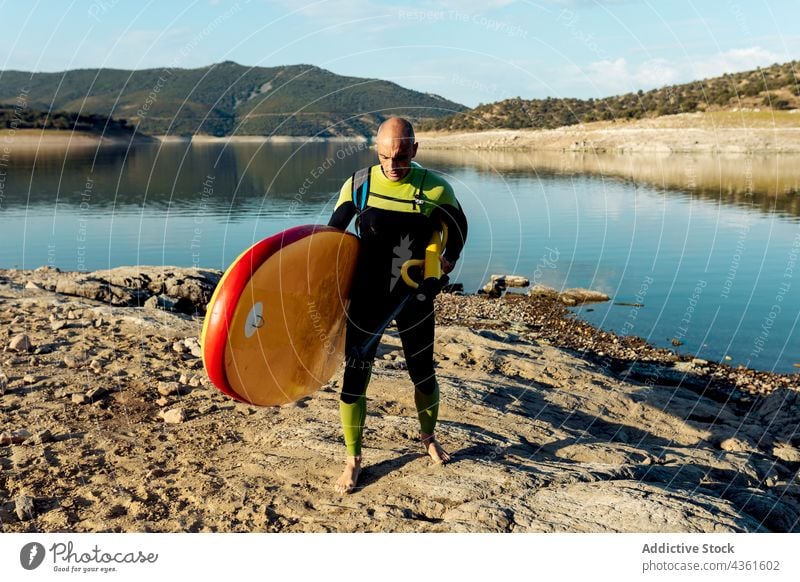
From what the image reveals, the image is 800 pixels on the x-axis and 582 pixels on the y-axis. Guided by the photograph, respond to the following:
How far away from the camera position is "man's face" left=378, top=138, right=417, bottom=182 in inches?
202

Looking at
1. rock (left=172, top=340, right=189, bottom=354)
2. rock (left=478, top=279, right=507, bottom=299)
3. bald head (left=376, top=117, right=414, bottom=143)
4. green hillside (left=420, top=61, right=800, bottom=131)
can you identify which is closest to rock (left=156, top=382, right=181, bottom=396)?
rock (left=172, top=340, right=189, bottom=354)

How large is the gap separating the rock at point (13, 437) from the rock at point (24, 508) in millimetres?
1071

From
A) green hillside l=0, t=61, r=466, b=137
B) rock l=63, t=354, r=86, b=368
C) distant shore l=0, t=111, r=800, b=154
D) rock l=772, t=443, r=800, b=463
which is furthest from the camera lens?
green hillside l=0, t=61, r=466, b=137

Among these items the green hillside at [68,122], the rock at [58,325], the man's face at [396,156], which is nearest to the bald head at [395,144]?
Result: the man's face at [396,156]

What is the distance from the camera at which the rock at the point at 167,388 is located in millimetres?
7197

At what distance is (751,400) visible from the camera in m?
11.4

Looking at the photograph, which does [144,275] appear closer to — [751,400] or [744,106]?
[751,400]

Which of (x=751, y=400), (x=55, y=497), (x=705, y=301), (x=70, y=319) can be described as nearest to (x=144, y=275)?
(x=70, y=319)

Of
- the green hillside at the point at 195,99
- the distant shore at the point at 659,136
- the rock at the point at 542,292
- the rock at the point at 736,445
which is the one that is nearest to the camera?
the rock at the point at 736,445

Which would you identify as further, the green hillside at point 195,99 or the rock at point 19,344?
the green hillside at point 195,99

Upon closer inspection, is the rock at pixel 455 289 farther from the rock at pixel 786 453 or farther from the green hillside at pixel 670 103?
the green hillside at pixel 670 103

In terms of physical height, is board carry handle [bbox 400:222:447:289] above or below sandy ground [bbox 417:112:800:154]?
below

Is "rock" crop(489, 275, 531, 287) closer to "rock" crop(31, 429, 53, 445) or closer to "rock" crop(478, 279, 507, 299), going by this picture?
"rock" crop(478, 279, 507, 299)

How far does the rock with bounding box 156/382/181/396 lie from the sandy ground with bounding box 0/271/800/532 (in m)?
0.02
